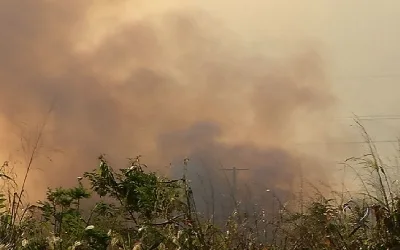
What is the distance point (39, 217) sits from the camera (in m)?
3.46

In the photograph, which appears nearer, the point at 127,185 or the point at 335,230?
the point at 335,230

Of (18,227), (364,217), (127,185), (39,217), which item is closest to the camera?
(364,217)

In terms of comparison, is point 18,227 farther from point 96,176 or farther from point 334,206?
point 334,206

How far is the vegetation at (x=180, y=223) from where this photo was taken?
2871mm

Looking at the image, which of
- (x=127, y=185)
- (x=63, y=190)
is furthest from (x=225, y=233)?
(x=63, y=190)

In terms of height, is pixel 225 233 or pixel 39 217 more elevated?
pixel 39 217

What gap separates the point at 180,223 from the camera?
2.98m

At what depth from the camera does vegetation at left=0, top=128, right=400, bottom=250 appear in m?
2.87

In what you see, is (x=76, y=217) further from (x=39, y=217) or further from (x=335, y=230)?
(x=335, y=230)

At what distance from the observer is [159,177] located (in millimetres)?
3535

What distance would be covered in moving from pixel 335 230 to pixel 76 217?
1468 millimetres

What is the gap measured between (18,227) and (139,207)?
69 centimetres

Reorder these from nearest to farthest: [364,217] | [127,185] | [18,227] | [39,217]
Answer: [364,217], [18,227], [39,217], [127,185]

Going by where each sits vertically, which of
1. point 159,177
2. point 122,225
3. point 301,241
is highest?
point 159,177
